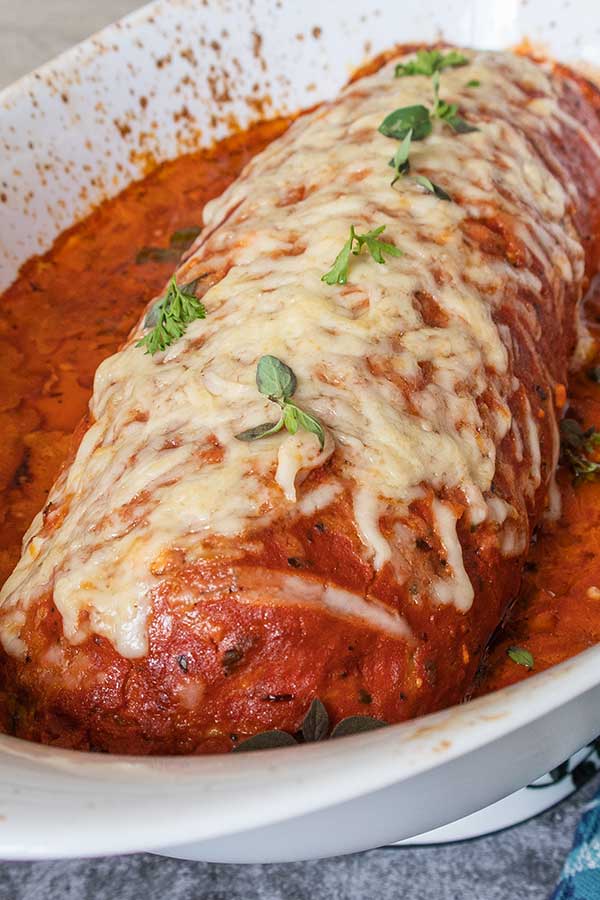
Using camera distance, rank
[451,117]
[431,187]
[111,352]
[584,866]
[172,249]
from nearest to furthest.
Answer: [584,866] → [431,187] → [451,117] → [111,352] → [172,249]

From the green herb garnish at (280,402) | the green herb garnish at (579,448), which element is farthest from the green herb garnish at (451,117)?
the green herb garnish at (280,402)

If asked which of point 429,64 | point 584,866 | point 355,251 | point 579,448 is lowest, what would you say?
point 584,866

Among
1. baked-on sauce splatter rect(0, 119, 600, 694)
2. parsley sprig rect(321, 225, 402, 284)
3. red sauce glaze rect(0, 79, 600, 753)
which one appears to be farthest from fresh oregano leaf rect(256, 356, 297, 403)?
baked-on sauce splatter rect(0, 119, 600, 694)

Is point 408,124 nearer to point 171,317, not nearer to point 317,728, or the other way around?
point 171,317

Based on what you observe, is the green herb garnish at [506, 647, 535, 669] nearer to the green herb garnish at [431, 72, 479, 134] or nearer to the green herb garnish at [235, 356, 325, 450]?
the green herb garnish at [235, 356, 325, 450]

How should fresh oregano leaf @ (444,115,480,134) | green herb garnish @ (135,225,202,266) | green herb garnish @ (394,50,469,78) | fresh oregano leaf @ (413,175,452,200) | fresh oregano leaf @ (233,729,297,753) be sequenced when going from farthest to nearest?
green herb garnish @ (135,225,202,266), green herb garnish @ (394,50,469,78), fresh oregano leaf @ (444,115,480,134), fresh oregano leaf @ (413,175,452,200), fresh oregano leaf @ (233,729,297,753)

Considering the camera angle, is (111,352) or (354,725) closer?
(354,725)

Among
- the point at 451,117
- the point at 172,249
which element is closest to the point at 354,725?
the point at 451,117

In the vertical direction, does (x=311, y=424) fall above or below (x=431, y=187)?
below
